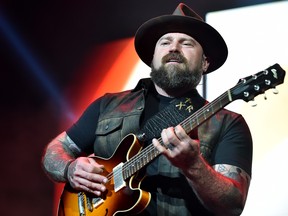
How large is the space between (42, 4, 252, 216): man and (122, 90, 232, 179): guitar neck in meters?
0.03

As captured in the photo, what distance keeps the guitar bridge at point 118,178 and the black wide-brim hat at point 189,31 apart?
63 cm

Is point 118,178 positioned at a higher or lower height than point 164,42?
lower

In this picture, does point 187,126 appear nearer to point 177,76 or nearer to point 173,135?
point 173,135

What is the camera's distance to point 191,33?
2154mm

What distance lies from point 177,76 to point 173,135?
0.52 meters

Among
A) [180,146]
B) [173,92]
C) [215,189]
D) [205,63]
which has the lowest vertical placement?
[215,189]

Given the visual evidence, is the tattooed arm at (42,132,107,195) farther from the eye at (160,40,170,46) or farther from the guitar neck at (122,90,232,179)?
the eye at (160,40,170,46)

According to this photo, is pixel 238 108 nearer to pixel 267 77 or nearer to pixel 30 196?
pixel 267 77

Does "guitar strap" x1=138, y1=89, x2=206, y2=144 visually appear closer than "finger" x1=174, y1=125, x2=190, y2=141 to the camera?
No

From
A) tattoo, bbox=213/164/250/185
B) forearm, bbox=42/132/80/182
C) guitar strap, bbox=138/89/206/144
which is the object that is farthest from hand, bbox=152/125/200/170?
forearm, bbox=42/132/80/182

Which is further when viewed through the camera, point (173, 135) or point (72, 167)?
point (72, 167)

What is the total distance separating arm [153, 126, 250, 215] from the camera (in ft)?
5.19

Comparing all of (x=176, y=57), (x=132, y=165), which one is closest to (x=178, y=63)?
(x=176, y=57)

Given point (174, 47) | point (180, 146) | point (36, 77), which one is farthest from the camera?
point (36, 77)
